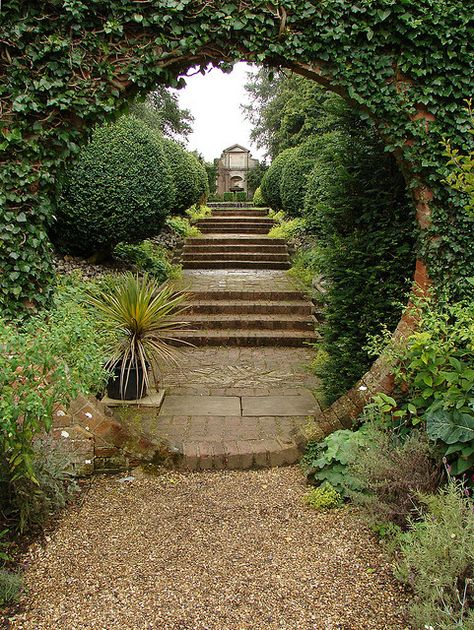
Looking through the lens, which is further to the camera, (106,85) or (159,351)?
(159,351)

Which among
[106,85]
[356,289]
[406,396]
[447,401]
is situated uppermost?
[106,85]

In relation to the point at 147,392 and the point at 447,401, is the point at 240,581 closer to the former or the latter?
the point at 447,401

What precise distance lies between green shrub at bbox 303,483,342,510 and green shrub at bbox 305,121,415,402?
1168mm

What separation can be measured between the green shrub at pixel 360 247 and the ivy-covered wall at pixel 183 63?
520mm

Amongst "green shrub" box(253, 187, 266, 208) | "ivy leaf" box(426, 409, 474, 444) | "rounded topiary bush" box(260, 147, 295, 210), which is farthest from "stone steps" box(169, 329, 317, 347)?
"green shrub" box(253, 187, 266, 208)

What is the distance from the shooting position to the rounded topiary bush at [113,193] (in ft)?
22.4

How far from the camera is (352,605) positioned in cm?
226

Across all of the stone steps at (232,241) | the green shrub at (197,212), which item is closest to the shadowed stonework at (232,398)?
the stone steps at (232,241)

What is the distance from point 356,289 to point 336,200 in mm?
728

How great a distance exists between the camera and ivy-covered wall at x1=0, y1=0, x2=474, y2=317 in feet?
10.0

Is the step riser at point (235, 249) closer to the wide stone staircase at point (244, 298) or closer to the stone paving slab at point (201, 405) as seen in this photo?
the wide stone staircase at point (244, 298)

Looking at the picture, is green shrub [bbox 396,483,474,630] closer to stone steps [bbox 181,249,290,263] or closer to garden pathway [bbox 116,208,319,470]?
garden pathway [bbox 116,208,319,470]

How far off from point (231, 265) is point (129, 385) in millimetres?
6010

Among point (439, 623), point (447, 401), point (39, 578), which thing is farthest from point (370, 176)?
point (39, 578)
